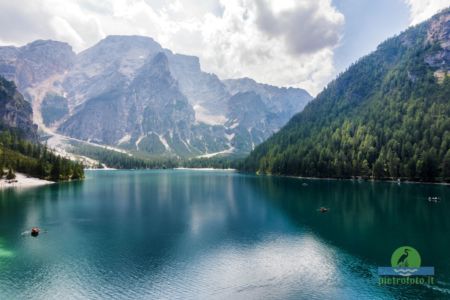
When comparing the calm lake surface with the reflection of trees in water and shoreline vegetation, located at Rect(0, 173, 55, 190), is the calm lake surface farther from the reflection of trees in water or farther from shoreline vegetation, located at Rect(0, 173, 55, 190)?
shoreline vegetation, located at Rect(0, 173, 55, 190)

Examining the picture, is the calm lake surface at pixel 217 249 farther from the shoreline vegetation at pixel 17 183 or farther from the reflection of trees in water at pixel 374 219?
the shoreline vegetation at pixel 17 183

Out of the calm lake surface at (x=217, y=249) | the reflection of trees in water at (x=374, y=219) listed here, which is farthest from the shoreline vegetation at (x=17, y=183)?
the reflection of trees in water at (x=374, y=219)

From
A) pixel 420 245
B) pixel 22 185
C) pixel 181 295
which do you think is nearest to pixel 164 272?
pixel 181 295

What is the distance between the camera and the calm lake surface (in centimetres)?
4794

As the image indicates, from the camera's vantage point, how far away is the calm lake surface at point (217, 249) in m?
47.9

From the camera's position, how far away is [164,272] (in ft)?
178

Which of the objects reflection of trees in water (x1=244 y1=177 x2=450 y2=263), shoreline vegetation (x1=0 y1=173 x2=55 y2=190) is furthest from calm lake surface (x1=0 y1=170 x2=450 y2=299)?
shoreline vegetation (x1=0 y1=173 x2=55 y2=190)

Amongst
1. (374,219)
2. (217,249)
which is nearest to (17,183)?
(217,249)

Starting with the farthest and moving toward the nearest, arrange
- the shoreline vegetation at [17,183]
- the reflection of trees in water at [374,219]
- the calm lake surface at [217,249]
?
the shoreline vegetation at [17,183] → the reflection of trees in water at [374,219] → the calm lake surface at [217,249]

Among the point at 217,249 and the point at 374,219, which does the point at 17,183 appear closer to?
the point at 217,249

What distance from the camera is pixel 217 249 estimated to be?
67250 millimetres

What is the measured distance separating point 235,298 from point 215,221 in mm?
50594

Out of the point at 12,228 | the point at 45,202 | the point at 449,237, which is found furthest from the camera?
the point at 45,202

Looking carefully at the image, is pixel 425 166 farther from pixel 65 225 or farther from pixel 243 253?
pixel 65 225
